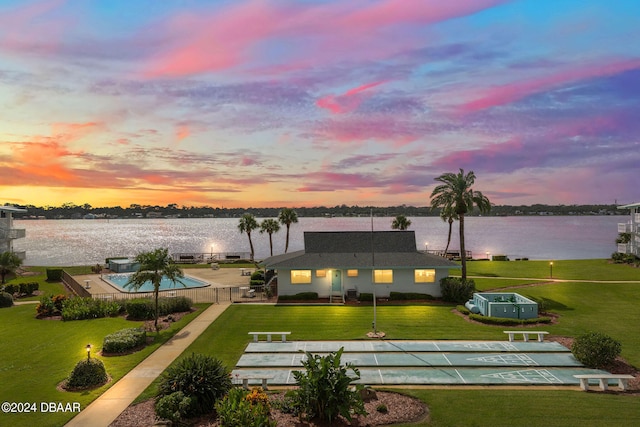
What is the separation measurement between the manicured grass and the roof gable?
48.7ft

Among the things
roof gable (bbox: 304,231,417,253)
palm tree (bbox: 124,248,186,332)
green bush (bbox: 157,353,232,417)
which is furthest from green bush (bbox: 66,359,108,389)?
roof gable (bbox: 304,231,417,253)

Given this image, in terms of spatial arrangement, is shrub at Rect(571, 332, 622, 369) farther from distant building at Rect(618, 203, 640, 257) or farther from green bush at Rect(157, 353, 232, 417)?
distant building at Rect(618, 203, 640, 257)

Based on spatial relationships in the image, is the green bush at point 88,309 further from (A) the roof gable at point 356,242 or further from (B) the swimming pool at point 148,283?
(A) the roof gable at point 356,242

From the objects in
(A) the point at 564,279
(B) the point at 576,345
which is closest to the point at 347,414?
(B) the point at 576,345

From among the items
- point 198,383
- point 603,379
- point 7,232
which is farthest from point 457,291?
point 7,232

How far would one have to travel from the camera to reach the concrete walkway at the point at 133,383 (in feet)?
52.1

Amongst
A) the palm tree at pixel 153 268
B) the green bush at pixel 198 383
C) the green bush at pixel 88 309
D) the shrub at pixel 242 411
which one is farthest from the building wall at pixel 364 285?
the shrub at pixel 242 411

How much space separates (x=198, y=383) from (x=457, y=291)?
26805mm

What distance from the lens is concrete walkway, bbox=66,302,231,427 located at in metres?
15.9

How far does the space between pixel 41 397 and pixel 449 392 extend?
16.8m

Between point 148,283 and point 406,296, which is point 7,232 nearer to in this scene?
point 148,283

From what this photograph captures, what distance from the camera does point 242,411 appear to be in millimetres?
13477

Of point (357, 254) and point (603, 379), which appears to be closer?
point (603, 379)

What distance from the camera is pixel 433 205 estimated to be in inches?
1673
